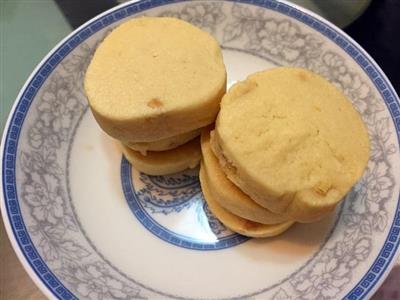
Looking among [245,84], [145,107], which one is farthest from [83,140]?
[245,84]

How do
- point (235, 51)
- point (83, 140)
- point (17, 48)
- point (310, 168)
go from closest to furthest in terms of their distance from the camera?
point (310, 168) < point (83, 140) < point (235, 51) < point (17, 48)

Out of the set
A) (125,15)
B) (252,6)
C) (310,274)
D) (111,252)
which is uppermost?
(125,15)

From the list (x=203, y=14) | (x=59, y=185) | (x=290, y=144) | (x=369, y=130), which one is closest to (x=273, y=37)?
(x=203, y=14)

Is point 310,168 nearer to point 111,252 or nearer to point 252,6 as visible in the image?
point 111,252

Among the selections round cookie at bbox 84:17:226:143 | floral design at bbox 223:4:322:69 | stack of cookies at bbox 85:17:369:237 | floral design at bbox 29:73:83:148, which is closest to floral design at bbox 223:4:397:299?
floral design at bbox 223:4:322:69

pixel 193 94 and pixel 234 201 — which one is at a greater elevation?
pixel 193 94

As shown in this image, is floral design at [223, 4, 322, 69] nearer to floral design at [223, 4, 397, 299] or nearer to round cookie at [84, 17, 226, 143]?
floral design at [223, 4, 397, 299]

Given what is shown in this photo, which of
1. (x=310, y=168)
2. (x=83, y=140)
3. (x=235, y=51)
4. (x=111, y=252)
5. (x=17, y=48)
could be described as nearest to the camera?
(x=310, y=168)

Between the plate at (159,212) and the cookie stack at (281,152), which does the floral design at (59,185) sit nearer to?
the plate at (159,212)
